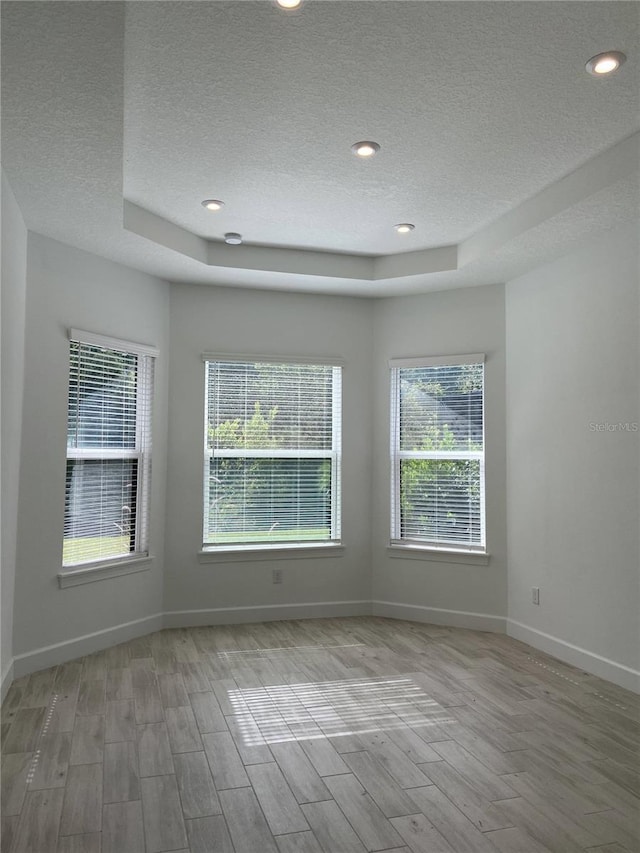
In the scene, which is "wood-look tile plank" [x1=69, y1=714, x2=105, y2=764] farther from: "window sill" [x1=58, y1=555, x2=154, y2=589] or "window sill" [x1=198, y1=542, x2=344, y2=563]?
"window sill" [x1=198, y1=542, x2=344, y2=563]

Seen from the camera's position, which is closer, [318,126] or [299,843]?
[299,843]

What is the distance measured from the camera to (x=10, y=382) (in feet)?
11.6

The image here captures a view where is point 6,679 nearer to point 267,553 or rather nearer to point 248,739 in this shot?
point 248,739

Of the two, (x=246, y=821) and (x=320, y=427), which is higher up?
(x=320, y=427)

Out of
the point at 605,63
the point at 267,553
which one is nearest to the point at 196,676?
the point at 267,553

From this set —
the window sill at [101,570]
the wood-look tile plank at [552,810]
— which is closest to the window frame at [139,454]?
the window sill at [101,570]

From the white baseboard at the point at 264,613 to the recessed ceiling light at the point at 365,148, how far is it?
3.51 metres

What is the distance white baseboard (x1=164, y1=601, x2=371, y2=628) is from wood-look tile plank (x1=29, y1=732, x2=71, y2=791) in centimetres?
192

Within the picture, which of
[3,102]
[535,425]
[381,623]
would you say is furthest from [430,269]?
[3,102]

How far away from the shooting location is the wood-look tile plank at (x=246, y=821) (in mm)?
2236

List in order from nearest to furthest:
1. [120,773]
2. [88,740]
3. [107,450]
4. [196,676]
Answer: [120,773] < [88,740] < [196,676] < [107,450]

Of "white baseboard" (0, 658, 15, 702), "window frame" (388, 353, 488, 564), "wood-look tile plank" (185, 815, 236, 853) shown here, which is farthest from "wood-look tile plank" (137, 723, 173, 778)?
"window frame" (388, 353, 488, 564)

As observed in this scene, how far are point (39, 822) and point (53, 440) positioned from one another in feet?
7.66

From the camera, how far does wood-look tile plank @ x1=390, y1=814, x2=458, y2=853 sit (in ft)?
7.26
